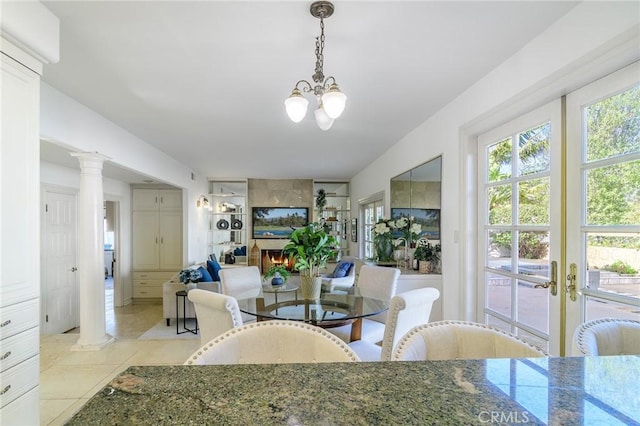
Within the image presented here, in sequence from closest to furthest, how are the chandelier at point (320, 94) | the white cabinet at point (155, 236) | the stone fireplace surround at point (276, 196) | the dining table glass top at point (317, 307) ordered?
the chandelier at point (320, 94)
the dining table glass top at point (317, 307)
the white cabinet at point (155, 236)
the stone fireplace surround at point (276, 196)

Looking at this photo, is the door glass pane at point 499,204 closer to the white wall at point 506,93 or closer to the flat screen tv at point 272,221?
the white wall at point 506,93

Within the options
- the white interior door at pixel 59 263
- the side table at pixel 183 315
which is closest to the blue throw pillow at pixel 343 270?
the side table at pixel 183 315

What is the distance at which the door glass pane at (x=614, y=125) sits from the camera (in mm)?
1442

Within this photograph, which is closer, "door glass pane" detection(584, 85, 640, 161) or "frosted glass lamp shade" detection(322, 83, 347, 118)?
"door glass pane" detection(584, 85, 640, 161)

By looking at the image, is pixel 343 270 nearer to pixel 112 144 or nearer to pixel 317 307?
pixel 317 307

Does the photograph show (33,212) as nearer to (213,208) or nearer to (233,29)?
(233,29)

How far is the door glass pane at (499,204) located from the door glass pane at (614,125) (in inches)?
25.8

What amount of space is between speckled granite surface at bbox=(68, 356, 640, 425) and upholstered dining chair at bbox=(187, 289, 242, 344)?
1055 mm

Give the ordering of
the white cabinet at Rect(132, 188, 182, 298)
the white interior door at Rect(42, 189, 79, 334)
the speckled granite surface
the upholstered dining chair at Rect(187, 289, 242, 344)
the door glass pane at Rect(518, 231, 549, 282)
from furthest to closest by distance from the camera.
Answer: the white cabinet at Rect(132, 188, 182, 298) → the white interior door at Rect(42, 189, 79, 334) → the door glass pane at Rect(518, 231, 549, 282) → the upholstered dining chair at Rect(187, 289, 242, 344) → the speckled granite surface

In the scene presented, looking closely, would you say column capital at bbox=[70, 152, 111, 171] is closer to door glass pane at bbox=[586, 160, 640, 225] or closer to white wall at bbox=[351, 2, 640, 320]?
white wall at bbox=[351, 2, 640, 320]

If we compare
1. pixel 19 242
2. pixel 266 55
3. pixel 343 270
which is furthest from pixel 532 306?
pixel 343 270

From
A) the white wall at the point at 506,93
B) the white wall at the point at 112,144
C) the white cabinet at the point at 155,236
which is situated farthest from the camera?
the white cabinet at the point at 155,236

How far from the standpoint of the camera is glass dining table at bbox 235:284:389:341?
2.05 meters

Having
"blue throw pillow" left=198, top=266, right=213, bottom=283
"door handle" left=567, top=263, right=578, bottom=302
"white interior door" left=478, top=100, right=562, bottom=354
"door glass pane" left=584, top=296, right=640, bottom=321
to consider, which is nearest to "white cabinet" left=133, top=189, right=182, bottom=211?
Answer: "blue throw pillow" left=198, top=266, right=213, bottom=283
